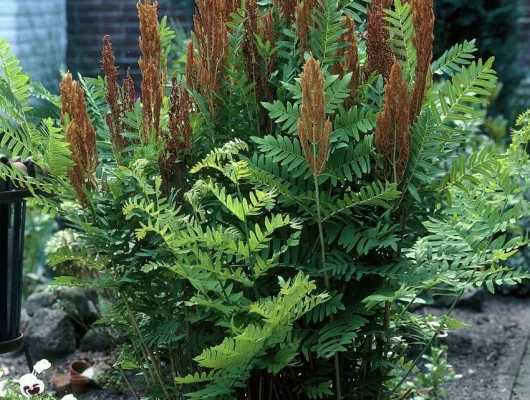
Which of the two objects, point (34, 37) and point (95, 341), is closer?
point (95, 341)

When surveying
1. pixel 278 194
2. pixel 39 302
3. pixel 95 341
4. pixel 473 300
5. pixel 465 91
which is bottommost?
pixel 473 300

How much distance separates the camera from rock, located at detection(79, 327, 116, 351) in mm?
5027

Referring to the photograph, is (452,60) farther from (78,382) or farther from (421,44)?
(78,382)

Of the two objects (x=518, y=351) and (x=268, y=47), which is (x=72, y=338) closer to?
(x=518, y=351)

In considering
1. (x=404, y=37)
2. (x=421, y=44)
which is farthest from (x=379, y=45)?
(x=421, y=44)

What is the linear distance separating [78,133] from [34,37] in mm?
6913

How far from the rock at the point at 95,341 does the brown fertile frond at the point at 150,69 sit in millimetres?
2597

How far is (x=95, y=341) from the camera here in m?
5.08

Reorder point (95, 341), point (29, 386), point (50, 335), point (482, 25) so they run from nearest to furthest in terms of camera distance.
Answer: point (29, 386) < point (50, 335) < point (95, 341) < point (482, 25)

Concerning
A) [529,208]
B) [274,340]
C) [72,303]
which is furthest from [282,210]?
[72,303]

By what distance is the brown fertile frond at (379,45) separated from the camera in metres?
2.54

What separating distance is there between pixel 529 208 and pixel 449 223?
14.9 inches

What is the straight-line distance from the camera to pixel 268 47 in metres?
2.65

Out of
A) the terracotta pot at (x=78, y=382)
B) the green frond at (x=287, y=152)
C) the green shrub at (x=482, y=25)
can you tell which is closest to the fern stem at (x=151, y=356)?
the green frond at (x=287, y=152)
